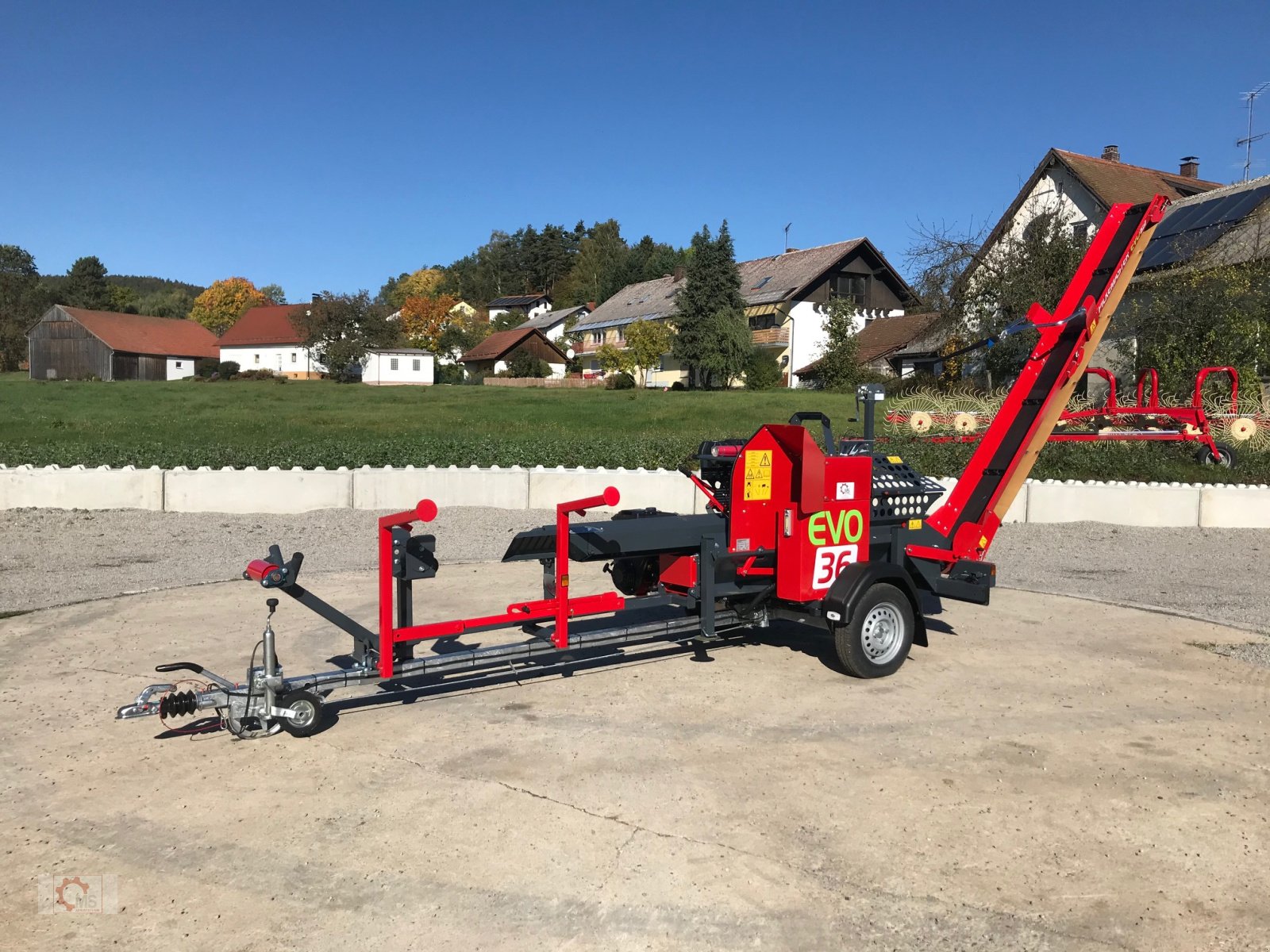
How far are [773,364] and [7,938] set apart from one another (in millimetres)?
51627

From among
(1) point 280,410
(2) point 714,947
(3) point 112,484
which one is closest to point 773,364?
(1) point 280,410

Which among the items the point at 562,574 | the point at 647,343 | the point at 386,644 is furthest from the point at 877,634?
the point at 647,343

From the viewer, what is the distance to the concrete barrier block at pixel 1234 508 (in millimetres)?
14805

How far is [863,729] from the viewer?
611 centimetres

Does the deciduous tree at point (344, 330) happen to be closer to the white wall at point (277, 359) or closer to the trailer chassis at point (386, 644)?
the white wall at point (277, 359)

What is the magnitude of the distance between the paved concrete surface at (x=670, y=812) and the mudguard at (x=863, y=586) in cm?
55

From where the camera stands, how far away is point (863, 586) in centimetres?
692

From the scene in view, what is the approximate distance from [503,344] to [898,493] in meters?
68.3

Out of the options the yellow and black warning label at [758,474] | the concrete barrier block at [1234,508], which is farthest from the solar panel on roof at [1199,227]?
the yellow and black warning label at [758,474]

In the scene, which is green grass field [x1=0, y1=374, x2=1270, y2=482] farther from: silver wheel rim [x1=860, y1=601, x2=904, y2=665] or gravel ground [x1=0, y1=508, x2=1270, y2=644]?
silver wheel rim [x1=860, y1=601, x2=904, y2=665]

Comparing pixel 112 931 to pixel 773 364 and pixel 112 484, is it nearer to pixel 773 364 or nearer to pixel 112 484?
pixel 112 484

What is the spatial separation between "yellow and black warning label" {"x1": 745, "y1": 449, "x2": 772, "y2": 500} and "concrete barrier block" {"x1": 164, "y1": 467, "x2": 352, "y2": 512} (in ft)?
29.5

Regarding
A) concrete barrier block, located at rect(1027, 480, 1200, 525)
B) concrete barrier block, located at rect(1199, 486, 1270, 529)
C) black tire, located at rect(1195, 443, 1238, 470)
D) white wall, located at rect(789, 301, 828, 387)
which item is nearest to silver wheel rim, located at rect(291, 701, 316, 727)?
concrete barrier block, located at rect(1027, 480, 1200, 525)

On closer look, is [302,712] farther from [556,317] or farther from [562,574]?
[556,317]
